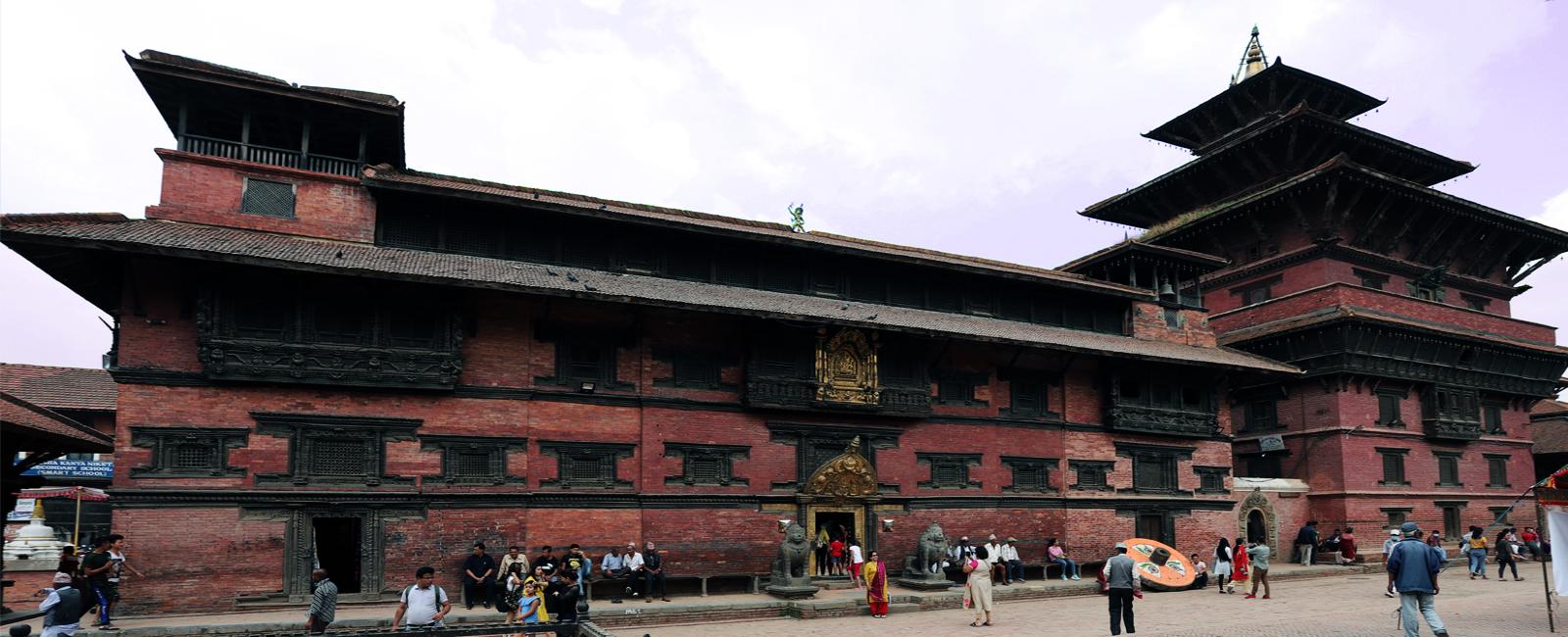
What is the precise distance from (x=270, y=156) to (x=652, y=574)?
40.9ft

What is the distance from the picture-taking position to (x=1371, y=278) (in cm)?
3738

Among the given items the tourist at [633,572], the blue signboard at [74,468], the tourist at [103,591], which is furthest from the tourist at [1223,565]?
the blue signboard at [74,468]

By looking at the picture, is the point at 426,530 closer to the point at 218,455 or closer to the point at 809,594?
the point at 218,455

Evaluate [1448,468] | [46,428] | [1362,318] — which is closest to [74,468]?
[46,428]

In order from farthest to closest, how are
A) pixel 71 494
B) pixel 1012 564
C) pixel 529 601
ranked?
pixel 71 494
pixel 1012 564
pixel 529 601

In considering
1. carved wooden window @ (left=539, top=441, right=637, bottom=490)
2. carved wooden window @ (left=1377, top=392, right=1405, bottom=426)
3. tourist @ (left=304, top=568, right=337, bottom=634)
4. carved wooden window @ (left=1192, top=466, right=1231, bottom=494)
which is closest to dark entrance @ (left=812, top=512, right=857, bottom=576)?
carved wooden window @ (left=539, top=441, right=637, bottom=490)

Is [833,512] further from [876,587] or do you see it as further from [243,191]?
[243,191]

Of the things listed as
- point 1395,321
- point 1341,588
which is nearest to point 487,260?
point 1341,588

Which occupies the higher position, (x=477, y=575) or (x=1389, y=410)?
(x=1389, y=410)

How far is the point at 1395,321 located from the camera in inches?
1362

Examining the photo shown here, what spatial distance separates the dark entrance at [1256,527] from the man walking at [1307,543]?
106 centimetres

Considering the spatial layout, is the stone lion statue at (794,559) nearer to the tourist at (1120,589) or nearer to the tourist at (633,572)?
the tourist at (633,572)

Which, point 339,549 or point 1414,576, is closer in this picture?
point 1414,576

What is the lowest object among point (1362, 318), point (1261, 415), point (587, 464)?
point (587, 464)
